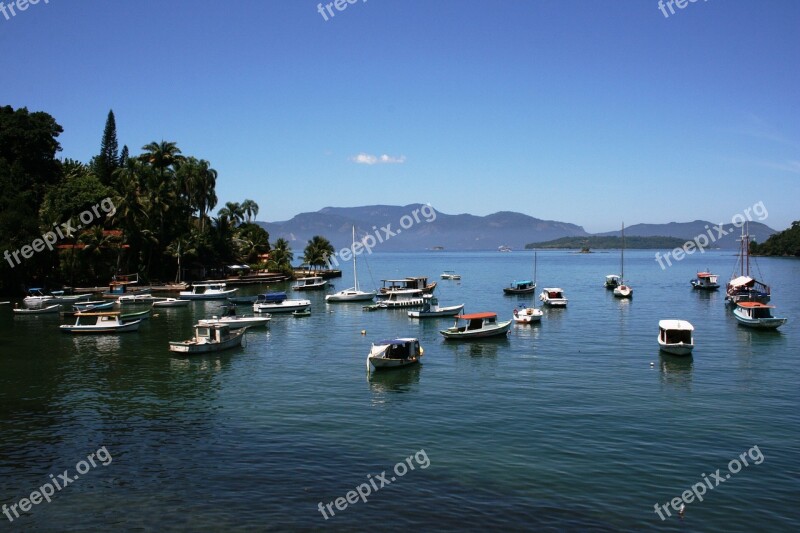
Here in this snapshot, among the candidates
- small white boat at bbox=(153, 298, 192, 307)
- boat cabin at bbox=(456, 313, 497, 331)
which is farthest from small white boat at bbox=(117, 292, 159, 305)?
boat cabin at bbox=(456, 313, 497, 331)

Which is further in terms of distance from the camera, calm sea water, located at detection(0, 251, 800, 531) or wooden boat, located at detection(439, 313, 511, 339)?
wooden boat, located at detection(439, 313, 511, 339)

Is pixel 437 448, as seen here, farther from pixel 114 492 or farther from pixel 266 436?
pixel 114 492

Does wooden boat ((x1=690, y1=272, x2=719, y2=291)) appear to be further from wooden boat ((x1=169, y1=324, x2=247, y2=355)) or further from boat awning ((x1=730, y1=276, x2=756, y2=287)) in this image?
wooden boat ((x1=169, y1=324, x2=247, y2=355))

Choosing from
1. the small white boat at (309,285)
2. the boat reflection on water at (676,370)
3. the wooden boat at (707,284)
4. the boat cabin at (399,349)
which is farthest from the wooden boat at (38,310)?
the wooden boat at (707,284)

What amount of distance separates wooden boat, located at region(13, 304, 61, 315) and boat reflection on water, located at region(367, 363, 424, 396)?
5777 cm

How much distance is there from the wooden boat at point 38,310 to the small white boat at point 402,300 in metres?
45.0

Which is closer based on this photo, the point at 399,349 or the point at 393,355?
the point at 393,355

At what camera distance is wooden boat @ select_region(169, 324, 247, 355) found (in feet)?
166

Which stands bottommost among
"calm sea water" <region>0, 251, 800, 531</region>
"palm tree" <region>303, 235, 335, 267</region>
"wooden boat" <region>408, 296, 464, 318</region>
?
"calm sea water" <region>0, 251, 800, 531</region>

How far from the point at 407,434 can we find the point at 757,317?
174 ft

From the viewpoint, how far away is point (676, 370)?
43906 millimetres

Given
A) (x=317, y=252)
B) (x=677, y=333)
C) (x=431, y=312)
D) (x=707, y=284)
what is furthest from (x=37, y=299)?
(x=707, y=284)

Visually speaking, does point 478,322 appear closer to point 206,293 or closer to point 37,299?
point 206,293

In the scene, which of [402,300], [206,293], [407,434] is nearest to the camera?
[407,434]
